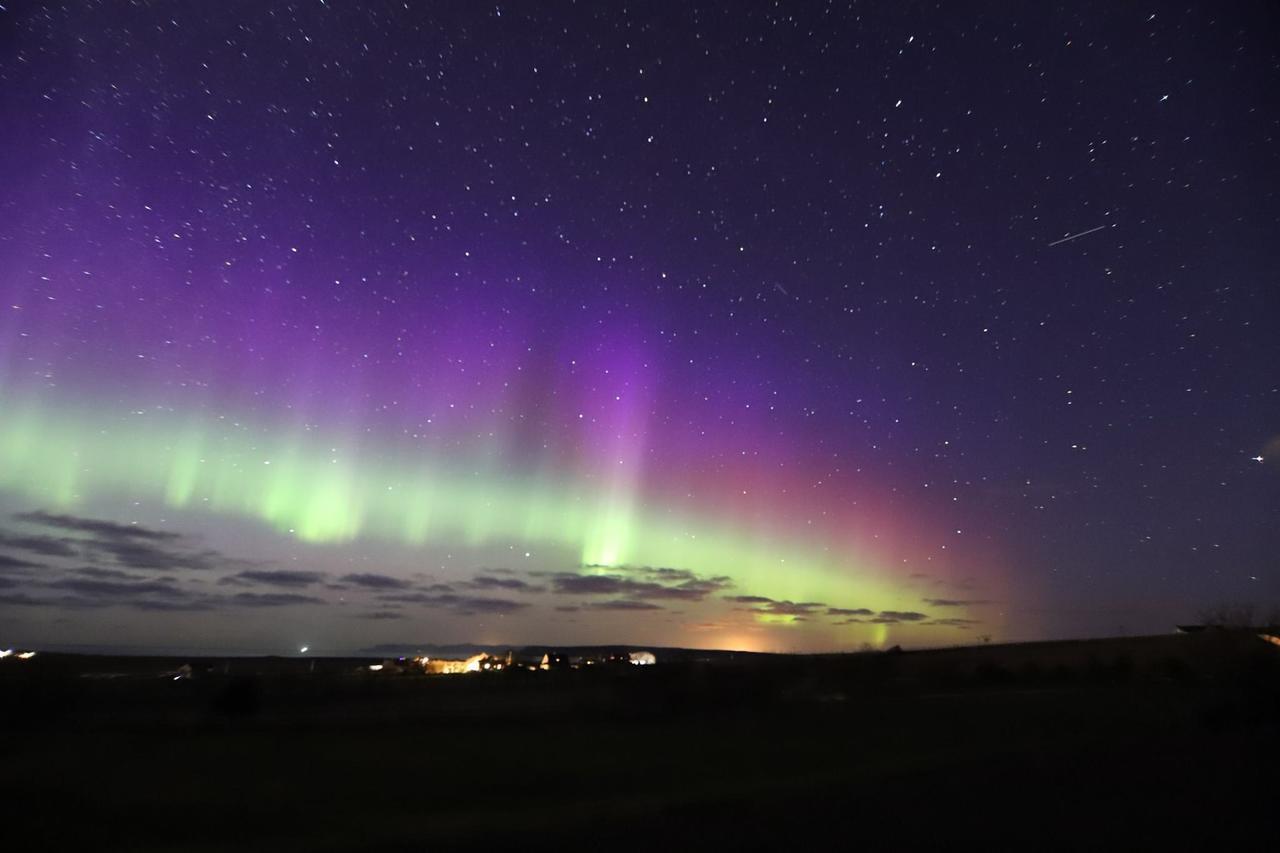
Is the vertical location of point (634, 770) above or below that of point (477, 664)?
below

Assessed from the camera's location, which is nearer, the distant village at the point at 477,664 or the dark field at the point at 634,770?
the dark field at the point at 634,770

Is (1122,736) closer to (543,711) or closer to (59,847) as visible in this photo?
(543,711)

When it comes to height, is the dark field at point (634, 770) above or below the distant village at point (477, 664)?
below

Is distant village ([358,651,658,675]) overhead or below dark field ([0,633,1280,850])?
overhead

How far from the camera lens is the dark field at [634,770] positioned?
35.8 feet

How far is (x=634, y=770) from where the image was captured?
16.2 meters

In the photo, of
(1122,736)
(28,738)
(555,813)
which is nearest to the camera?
(555,813)

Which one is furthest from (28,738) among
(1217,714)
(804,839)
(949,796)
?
(1217,714)

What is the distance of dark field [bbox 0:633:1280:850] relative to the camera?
10.9 meters

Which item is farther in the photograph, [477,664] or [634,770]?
[477,664]

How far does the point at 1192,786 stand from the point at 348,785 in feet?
42.3

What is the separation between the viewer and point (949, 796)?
1312 cm

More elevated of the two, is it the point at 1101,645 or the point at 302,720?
the point at 1101,645

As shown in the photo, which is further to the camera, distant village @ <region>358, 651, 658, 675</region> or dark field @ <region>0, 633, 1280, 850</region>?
distant village @ <region>358, 651, 658, 675</region>
